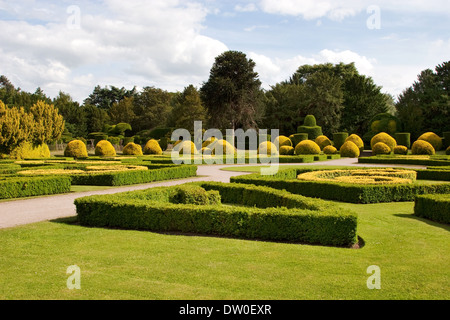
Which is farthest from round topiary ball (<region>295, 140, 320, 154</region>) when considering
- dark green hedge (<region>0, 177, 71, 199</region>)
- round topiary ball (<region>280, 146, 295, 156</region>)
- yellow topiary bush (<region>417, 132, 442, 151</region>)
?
dark green hedge (<region>0, 177, 71, 199</region>)

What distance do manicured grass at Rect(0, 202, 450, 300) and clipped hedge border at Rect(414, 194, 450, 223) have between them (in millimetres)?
1094

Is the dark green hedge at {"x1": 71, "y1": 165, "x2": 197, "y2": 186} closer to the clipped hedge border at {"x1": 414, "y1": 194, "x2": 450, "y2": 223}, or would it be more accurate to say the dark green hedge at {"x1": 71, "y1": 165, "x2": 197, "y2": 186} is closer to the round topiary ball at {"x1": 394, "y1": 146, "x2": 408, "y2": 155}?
the clipped hedge border at {"x1": 414, "y1": 194, "x2": 450, "y2": 223}

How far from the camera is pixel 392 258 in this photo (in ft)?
21.7

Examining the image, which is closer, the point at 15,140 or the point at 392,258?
the point at 392,258

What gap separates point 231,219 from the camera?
8242 millimetres

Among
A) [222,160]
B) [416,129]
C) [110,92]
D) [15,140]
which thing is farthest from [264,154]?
[110,92]

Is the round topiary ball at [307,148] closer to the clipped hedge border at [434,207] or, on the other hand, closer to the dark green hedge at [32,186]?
the dark green hedge at [32,186]

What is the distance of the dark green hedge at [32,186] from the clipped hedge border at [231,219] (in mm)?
5760

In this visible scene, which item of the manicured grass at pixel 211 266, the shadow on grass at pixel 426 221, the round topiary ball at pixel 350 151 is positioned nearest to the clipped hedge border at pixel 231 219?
the manicured grass at pixel 211 266

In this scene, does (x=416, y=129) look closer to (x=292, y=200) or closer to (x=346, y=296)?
(x=292, y=200)

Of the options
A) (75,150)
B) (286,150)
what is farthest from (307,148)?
(75,150)

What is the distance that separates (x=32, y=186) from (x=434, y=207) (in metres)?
12.7

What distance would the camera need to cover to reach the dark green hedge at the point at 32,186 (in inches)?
543
